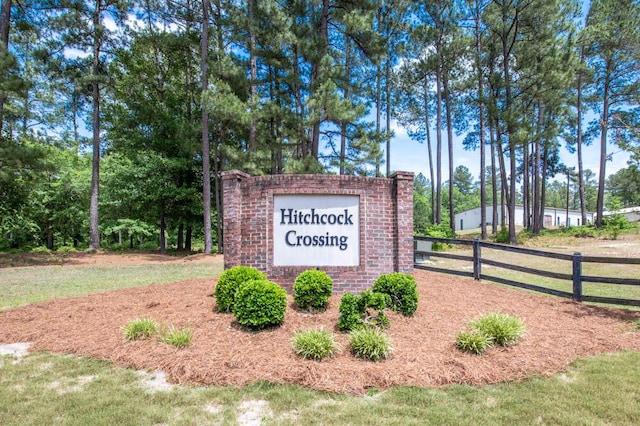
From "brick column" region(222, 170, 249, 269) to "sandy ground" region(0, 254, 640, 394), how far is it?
90 centimetres

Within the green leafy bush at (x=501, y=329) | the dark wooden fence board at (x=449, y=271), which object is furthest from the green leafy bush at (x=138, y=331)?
the dark wooden fence board at (x=449, y=271)

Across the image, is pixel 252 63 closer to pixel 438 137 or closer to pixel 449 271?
pixel 449 271

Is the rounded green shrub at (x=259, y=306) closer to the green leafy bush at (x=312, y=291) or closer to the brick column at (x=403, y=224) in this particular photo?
the green leafy bush at (x=312, y=291)

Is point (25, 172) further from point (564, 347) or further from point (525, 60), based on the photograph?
point (525, 60)

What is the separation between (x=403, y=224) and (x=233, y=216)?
131 inches

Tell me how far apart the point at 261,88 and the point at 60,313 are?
16482mm

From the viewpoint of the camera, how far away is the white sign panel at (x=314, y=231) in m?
6.17

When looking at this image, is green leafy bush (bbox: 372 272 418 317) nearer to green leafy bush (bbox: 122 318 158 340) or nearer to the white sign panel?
the white sign panel

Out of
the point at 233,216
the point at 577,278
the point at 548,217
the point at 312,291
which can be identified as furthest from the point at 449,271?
the point at 548,217

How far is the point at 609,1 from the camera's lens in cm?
2064

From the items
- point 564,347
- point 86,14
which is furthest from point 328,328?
point 86,14

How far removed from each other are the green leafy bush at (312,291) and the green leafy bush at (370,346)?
1.31 meters

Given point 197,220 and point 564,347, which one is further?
point 197,220

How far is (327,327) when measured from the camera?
4559 mm
